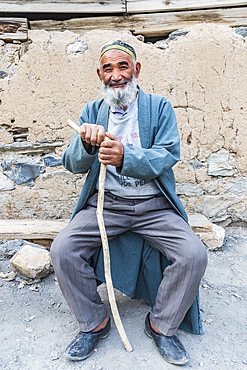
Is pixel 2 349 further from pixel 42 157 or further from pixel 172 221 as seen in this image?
pixel 42 157

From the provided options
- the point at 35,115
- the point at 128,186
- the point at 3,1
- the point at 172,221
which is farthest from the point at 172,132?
the point at 3,1

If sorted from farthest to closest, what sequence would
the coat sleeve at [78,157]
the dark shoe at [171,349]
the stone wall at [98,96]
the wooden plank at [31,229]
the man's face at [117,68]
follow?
the stone wall at [98,96] < the wooden plank at [31,229] < the man's face at [117,68] < the coat sleeve at [78,157] < the dark shoe at [171,349]

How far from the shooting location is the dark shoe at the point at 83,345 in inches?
57.2

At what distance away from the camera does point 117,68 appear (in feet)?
5.77

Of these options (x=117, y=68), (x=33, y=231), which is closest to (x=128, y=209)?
(x=117, y=68)

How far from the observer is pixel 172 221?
5.44ft

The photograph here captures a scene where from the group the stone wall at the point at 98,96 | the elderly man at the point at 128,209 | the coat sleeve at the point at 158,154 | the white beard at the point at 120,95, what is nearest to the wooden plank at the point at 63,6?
the stone wall at the point at 98,96

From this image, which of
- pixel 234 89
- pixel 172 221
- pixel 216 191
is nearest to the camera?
pixel 172 221

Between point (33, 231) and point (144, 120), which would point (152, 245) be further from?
point (33, 231)

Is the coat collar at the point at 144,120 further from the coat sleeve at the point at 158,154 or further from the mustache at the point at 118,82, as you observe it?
the mustache at the point at 118,82

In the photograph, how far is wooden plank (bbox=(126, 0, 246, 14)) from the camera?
2.67 metres

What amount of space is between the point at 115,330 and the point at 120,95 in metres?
1.46

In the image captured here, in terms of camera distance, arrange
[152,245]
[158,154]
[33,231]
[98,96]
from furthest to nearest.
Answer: [98,96] < [33,231] < [152,245] < [158,154]

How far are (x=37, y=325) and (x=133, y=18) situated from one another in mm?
2790
